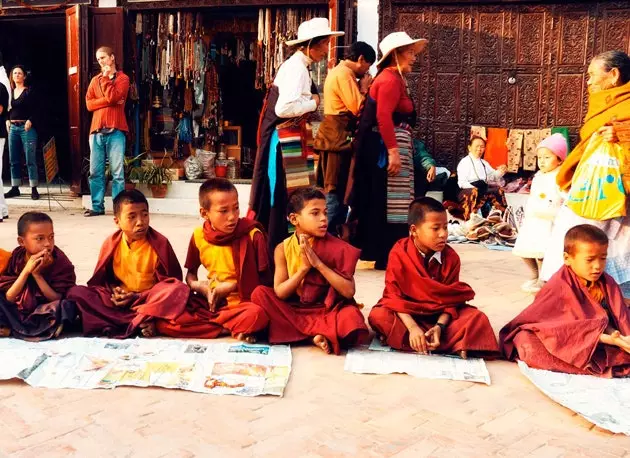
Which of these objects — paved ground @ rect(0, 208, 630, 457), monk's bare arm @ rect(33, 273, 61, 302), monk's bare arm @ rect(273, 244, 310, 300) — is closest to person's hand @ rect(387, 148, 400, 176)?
monk's bare arm @ rect(273, 244, 310, 300)

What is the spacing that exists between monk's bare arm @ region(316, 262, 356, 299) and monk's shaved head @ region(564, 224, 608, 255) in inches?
42.5

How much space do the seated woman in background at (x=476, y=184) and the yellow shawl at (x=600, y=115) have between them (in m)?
3.96

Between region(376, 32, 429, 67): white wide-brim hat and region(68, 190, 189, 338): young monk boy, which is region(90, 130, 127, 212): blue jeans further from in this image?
region(68, 190, 189, 338): young monk boy

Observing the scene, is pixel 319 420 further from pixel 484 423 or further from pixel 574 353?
pixel 574 353

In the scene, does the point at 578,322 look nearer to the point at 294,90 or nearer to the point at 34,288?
the point at 294,90

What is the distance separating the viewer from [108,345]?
3.88 metres

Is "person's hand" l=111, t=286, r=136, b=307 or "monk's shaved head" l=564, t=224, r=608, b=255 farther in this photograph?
"person's hand" l=111, t=286, r=136, b=307

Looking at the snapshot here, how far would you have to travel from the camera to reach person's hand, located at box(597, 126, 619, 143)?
4.39 meters

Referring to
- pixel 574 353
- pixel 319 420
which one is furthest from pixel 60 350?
pixel 574 353

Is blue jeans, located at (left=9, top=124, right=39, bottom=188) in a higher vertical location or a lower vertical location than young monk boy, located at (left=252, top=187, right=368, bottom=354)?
higher

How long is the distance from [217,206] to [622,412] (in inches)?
87.6

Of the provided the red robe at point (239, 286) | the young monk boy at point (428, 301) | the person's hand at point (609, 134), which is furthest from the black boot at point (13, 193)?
the person's hand at point (609, 134)

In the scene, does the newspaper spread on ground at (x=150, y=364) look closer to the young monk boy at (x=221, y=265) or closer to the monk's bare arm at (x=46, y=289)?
the young monk boy at (x=221, y=265)

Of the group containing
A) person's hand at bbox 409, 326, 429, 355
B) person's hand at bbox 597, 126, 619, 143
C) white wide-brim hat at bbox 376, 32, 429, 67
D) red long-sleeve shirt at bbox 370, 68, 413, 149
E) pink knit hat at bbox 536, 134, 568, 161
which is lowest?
person's hand at bbox 409, 326, 429, 355
